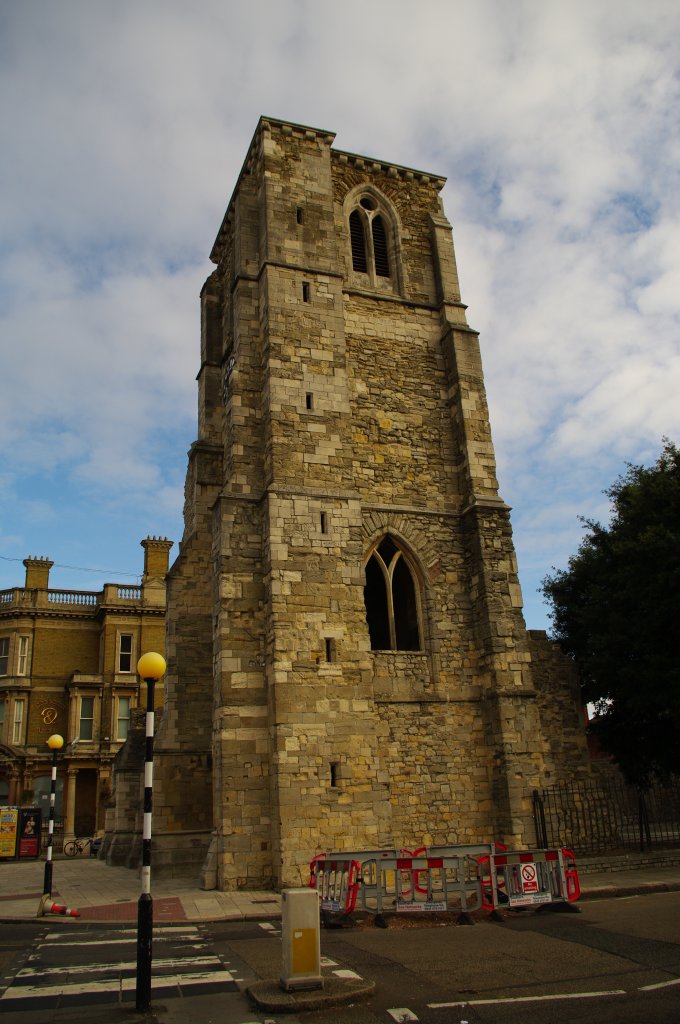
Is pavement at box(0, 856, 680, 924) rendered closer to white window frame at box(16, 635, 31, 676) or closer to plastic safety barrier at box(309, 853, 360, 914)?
plastic safety barrier at box(309, 853, 360, 914)

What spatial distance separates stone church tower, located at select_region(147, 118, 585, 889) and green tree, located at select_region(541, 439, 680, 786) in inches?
66.7

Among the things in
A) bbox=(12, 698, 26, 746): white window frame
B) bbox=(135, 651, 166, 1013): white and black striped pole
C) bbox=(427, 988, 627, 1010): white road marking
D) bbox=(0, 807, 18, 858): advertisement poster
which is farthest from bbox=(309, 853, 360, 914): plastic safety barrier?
bbox=(12, 698, 26, 746): white window frame

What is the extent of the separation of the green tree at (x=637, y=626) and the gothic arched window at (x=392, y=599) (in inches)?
174

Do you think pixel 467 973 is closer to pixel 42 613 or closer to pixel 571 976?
pixel 571 976

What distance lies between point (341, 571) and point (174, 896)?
6.80 m

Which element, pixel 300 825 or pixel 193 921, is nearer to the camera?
pixel 193 921

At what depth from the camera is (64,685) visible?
35625 millimetres

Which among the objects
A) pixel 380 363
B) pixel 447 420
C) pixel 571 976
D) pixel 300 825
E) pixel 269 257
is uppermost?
pixel 269 257

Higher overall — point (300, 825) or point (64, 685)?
point (64, 685)

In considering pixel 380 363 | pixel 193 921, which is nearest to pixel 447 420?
pixel 380 363

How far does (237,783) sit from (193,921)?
11.9ft

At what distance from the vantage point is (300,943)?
6703 mm

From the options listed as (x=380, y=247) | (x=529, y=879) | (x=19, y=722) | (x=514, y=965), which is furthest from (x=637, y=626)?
(x=19, y=722)

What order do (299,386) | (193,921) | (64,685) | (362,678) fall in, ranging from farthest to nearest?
(64,685) < (299,386) < (362,678) < (193,921)
